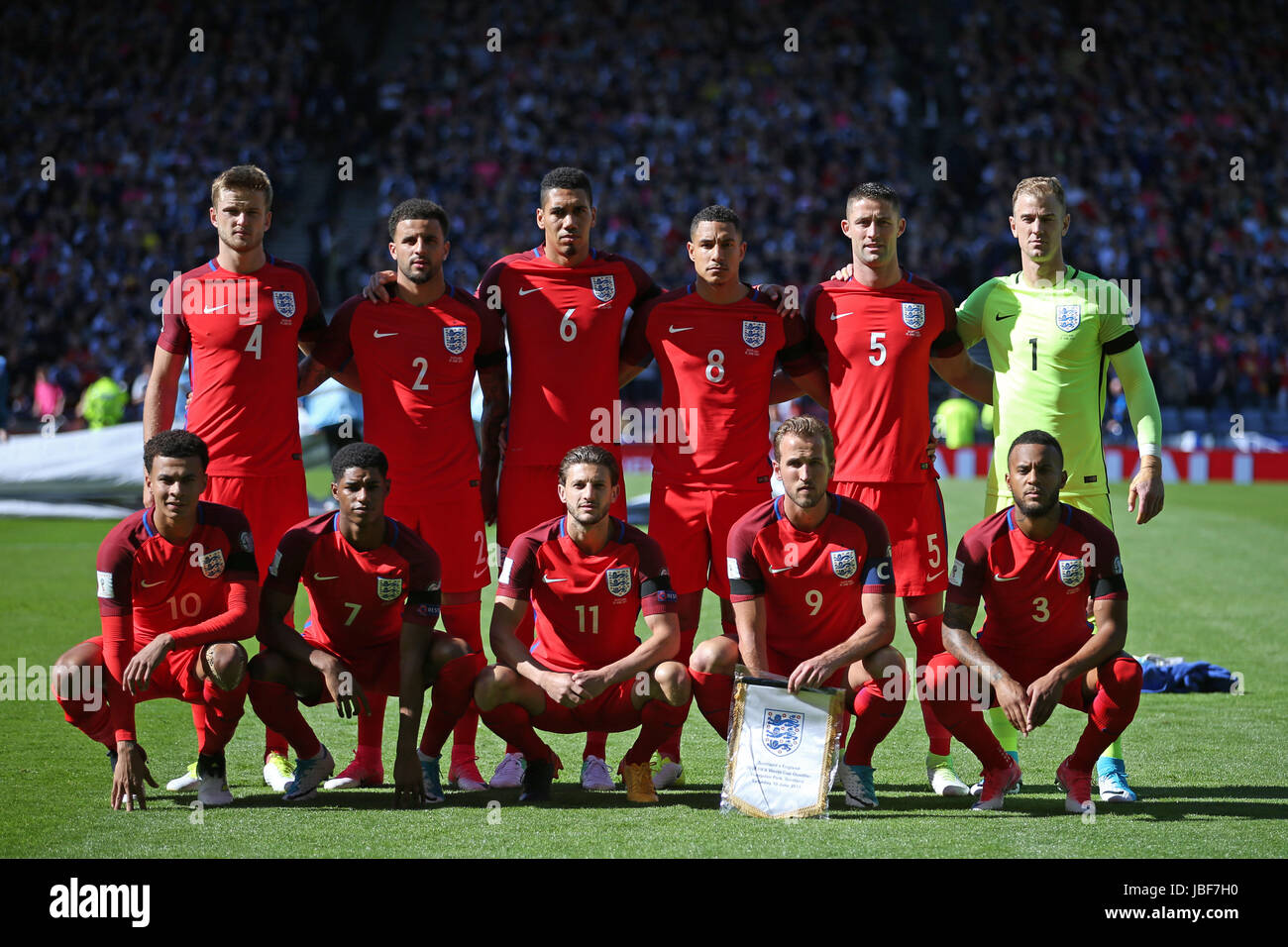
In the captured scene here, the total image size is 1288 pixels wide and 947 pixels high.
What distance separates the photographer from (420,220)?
5.71 m

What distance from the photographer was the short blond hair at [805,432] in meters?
5.17

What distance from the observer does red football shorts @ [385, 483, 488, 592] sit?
5.72 metres

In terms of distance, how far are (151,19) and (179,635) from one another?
2623cm

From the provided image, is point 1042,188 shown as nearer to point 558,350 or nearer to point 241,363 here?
point 558,350

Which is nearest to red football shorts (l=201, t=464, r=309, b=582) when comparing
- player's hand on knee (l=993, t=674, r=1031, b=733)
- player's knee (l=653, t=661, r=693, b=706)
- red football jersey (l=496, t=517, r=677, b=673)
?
red football jersey (l=496, t=517, r=677, b=673)

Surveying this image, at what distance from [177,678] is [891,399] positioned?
2.91 metres

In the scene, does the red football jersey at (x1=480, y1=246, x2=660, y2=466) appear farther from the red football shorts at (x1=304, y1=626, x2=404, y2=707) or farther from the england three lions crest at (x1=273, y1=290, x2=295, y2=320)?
the red football shorts at (x1=304, y1=626, x2=404, y2=707)

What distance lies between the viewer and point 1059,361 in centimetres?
561

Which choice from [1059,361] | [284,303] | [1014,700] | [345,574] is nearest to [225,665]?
[345,574]

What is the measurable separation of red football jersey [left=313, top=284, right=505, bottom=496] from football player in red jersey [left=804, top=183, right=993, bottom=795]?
149cm

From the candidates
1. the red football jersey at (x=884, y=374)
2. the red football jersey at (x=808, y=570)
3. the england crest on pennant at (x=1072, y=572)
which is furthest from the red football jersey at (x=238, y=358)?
the england crest on pennant at (x=1072, y=572)

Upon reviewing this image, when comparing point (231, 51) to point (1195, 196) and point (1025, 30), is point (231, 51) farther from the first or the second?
point (1195, 196)

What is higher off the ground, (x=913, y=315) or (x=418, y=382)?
(x=913, y=315)

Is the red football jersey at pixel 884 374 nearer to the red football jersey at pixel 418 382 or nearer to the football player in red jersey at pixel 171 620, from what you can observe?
the red football jersey at pixel 418 382
